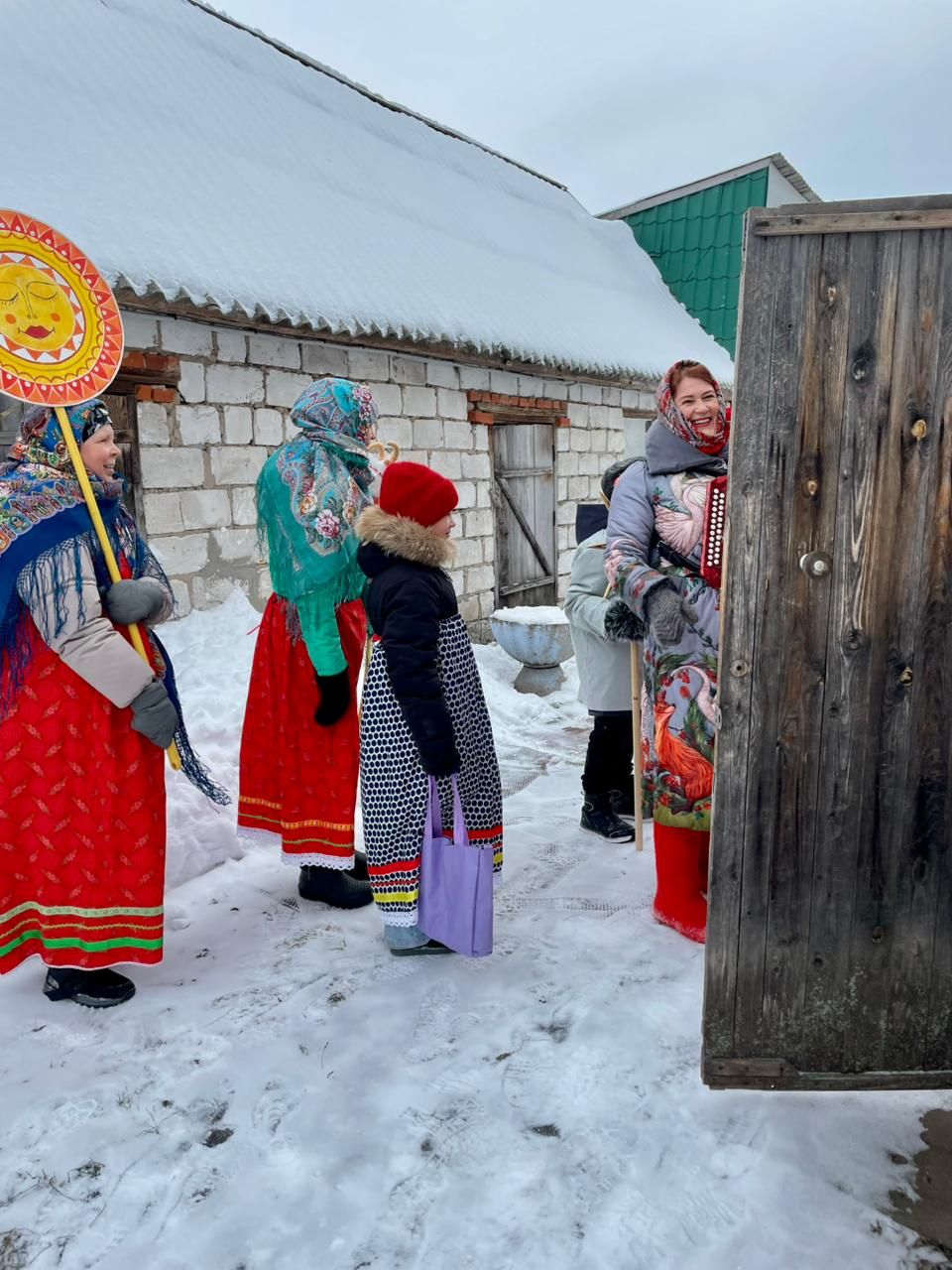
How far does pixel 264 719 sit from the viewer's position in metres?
3.01

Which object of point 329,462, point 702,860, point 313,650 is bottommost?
point 702,860

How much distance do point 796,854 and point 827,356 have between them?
1061 millimetres

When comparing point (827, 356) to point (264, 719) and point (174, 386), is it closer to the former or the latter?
point (264, 719)

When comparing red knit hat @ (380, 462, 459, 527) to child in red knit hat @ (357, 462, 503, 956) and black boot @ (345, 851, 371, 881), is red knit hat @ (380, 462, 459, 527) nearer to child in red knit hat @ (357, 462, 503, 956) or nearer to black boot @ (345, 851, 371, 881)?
child in red knit hat @ (357, 462, 503, 956)

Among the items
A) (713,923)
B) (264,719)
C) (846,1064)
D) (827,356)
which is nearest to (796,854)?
(713,923)

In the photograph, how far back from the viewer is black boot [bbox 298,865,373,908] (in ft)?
10.2

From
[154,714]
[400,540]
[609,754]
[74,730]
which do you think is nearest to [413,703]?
[400,540]

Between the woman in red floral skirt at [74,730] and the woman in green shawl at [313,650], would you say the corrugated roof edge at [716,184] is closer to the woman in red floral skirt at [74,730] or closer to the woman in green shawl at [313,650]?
the woman in green shawl at [313,650]

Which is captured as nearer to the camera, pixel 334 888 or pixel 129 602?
pixel 129 602

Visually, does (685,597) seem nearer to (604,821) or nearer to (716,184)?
(604,821)

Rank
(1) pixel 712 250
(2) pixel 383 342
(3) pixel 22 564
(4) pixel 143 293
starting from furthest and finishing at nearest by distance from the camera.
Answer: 1. (1) pixel 712 250
2. (2) pixel 383 342
3. (4) pixel 143 293
4. (3) pixel 22 564

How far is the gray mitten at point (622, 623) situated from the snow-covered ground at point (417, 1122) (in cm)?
102

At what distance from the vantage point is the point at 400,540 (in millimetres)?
2463

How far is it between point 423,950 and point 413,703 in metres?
0.90
